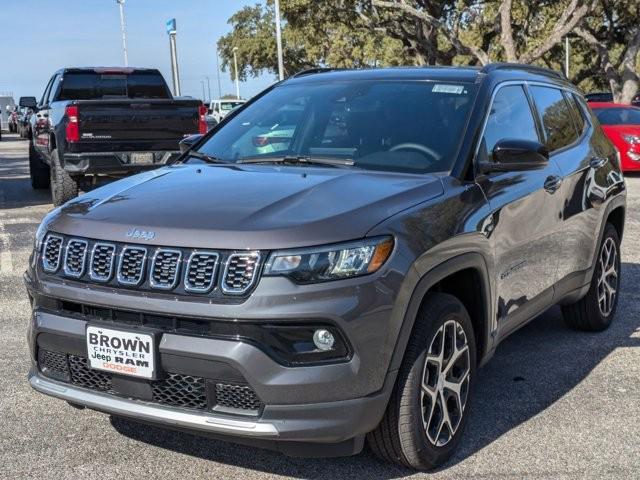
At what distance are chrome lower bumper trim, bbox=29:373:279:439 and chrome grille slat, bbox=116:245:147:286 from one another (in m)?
0.48

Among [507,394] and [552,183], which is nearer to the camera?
[507,394]

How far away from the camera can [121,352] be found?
3287mm

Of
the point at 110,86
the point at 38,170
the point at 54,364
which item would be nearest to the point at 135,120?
the point at 110,86

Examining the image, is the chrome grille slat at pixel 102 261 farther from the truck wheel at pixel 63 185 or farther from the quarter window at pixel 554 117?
the truck wheel at pixel 63 185

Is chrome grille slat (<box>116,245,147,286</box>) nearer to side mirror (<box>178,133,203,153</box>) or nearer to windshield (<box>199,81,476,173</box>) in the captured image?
windshield (<box>199,81,476,173</box>)

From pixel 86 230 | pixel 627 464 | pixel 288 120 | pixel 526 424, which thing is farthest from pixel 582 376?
pixel 86 230

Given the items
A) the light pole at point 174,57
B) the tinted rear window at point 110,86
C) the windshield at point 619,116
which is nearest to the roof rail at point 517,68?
the tinted rear window at point 110,86

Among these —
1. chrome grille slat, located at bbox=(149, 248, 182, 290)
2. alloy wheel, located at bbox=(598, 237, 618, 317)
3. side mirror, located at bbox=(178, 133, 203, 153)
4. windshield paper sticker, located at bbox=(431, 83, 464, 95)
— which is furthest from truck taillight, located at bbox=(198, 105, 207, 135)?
chrome grille slat, located at bbox=(149, 248, 182, 290)

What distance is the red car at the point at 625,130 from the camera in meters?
16.2

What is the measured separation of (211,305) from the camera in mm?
3123

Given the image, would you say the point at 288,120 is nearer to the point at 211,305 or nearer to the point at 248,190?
the point at 248,190

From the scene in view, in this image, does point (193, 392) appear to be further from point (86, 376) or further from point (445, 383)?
point (445, 383)

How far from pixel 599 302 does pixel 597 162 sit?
934 mm

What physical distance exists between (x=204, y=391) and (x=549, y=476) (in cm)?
153
